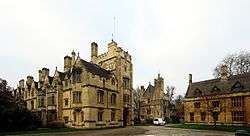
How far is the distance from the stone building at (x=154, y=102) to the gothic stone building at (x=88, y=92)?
31.3 m

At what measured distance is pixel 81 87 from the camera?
5594cm

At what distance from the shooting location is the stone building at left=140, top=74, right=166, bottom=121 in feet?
329

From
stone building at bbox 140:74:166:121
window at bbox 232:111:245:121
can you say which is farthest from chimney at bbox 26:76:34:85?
window at bbox 232:111:245:121

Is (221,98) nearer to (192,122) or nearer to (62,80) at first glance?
(192,122)

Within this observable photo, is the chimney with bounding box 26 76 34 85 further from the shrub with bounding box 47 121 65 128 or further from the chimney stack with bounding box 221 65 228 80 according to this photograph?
the chimney stack with bounding box 221 65 228 80

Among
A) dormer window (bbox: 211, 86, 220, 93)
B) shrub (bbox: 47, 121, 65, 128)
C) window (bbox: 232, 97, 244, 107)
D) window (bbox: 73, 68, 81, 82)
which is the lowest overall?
shrub (bbox: 47, 121, 65, 128)

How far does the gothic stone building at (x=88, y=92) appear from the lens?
55.8 metres

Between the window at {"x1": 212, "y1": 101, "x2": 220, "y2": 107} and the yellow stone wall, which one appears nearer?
the yellow stone wall

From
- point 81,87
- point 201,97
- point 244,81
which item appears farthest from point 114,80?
point 244,81

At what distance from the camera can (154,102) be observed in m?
102

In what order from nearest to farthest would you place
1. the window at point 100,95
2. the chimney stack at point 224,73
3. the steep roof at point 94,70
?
the steep roof at point 94,70 → the window at point 100,95 → the chimney stack at point 224,73

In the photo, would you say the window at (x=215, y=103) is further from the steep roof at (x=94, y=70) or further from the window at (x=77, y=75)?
the window at (x=77, y=75)

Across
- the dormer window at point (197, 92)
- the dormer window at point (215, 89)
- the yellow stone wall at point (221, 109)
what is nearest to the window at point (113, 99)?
the yellow stone wall at point (221, 109)

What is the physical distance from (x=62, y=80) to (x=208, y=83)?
99.4ft
